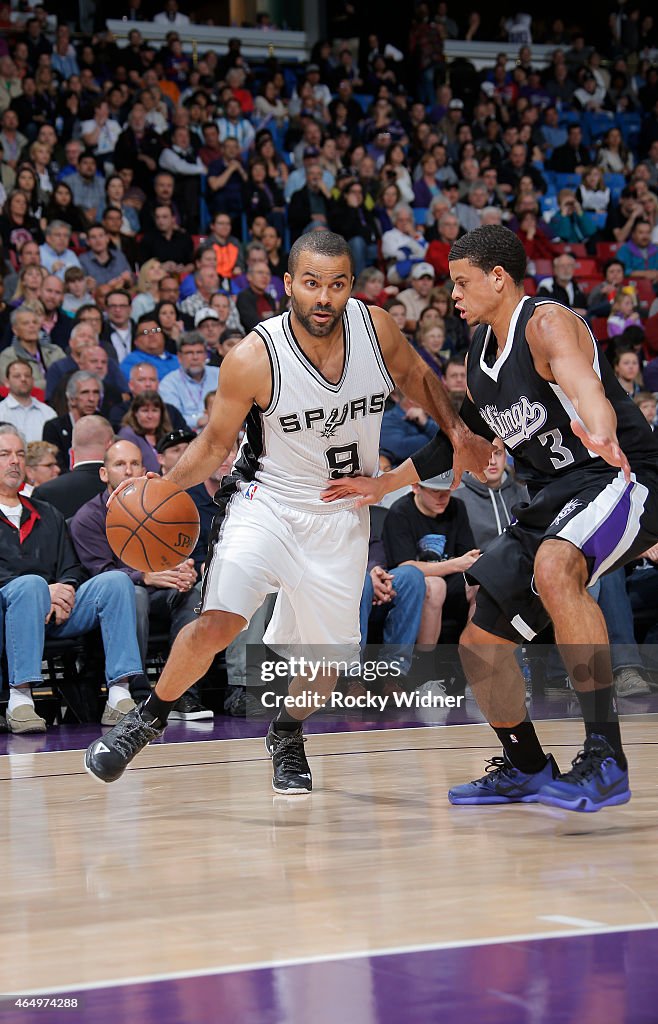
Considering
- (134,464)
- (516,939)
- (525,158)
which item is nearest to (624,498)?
(516,939)

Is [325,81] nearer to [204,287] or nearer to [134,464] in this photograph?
[204,287]

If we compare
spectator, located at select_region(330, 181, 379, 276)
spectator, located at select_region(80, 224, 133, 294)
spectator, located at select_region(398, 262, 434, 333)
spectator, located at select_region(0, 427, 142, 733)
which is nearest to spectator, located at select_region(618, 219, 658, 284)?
spectator, located at select_region(330, 181, 379, 276)

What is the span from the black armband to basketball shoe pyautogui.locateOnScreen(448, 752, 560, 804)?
1.03 meters

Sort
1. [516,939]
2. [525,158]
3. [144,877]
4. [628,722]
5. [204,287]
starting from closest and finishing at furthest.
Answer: [516,939] → [144,877] → [628,722] → [204,287] → [525,158]

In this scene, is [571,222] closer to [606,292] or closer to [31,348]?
[606,292]

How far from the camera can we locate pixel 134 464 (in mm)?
6762

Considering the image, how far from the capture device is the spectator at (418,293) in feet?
37.4

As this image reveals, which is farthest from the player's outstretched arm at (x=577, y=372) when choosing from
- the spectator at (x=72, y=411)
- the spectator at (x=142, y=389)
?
the spectator at (x=142, y=389)

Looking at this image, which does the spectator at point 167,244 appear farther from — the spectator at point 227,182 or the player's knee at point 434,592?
the player's knee at point 434,592

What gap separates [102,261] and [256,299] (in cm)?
136

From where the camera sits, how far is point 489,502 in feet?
26.1

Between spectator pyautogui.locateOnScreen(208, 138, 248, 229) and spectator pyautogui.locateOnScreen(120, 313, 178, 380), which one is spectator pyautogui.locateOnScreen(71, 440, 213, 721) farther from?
spectator pyautogui.locateOnScreen(208, 138, 248, 229)

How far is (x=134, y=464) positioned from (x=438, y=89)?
11.3m

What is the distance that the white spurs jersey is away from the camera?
4328mm
